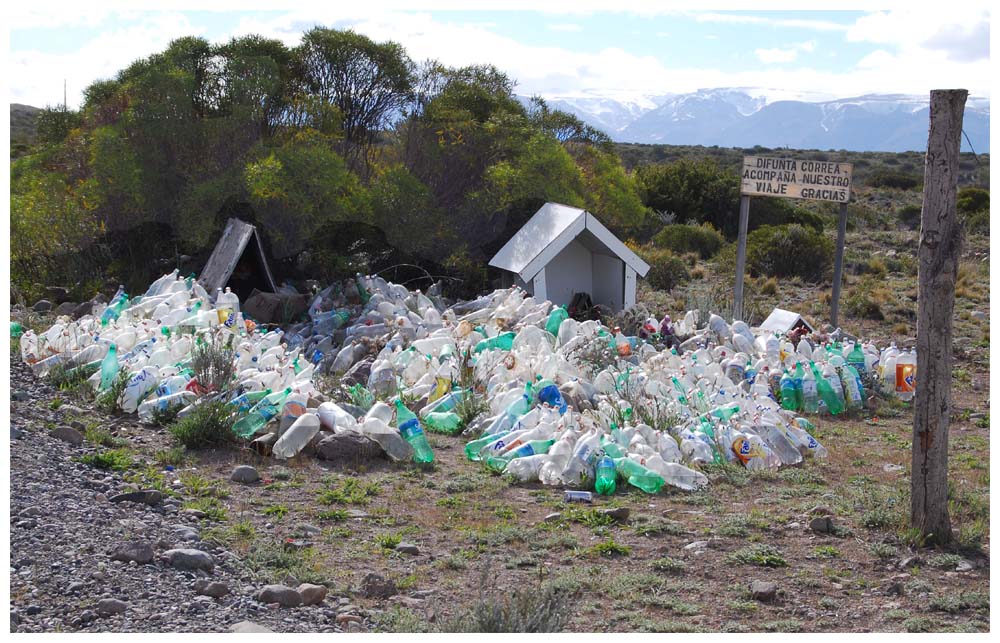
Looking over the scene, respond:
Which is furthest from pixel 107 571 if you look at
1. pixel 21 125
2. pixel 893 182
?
pixel 21 125

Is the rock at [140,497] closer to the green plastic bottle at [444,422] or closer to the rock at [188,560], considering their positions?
the rock at [188,560]

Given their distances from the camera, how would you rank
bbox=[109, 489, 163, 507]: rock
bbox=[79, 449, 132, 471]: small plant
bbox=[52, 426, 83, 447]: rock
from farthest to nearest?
1. bbox=[52, 426, 83, 447]: rock
2. bbox=[79, 449, 132, 471]: small plant
3. bbox=[109, 489, 163, 507]: rock

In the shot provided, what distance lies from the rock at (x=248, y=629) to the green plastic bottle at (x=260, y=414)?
8.57 ft

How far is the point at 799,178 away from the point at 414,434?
5.51 meters

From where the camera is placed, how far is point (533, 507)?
4.91 metres

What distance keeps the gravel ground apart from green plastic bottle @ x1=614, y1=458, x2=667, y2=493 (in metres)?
2.13

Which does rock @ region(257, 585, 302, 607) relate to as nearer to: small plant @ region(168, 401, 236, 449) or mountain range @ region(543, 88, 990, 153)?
small plant @ region(168, 401, 236, 449)

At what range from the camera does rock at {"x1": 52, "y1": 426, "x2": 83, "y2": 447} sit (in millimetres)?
5348

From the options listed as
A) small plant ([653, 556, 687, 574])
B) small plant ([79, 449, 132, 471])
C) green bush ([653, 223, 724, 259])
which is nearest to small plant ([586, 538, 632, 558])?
small plant ([653, 556, 687, 574])

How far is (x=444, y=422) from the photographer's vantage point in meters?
6.43

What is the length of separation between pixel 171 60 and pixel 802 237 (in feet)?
32.6

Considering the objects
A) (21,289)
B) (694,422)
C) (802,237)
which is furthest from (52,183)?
(802,237)

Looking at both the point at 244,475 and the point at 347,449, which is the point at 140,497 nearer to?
the point at 244,475

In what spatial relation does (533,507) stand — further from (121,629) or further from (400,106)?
(400,106)
